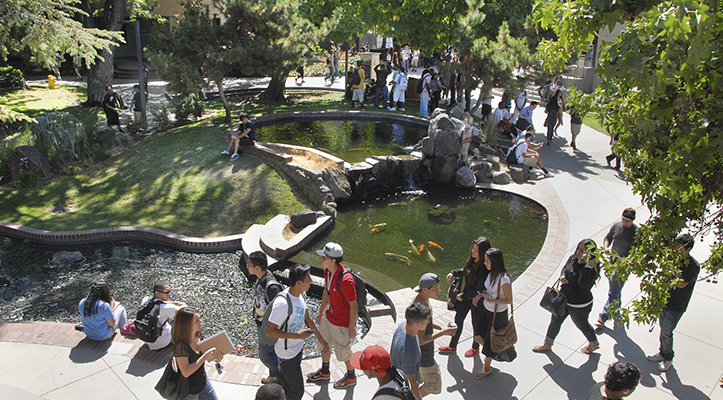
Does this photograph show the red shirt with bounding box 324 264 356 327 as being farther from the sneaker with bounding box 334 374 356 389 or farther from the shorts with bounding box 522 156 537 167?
the shorts with bounding box 522 156 537 167

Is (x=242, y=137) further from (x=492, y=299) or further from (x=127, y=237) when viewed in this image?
(x=492, y=299)

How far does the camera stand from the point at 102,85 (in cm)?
1948

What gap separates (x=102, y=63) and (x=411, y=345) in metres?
19.8

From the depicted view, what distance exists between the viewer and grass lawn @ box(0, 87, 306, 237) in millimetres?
10328

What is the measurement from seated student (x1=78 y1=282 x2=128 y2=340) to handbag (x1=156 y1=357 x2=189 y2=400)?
2273 millimetres

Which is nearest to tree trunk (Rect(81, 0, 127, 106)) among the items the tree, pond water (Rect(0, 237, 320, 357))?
pond water (Rect(0, 237, 320, 357))

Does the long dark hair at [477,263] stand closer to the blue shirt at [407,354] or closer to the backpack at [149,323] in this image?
the blue shirt at [407,354]

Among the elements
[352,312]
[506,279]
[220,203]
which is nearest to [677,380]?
[506,279]

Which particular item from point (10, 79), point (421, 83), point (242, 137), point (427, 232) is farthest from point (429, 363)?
point (10, 79)

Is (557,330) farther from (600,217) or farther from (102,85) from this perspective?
(102,85)

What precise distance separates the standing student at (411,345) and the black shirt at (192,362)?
177 cm

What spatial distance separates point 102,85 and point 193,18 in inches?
253

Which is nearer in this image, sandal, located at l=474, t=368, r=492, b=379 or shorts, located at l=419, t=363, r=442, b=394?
shorts, located at l=419, t=363, r=442, b=394

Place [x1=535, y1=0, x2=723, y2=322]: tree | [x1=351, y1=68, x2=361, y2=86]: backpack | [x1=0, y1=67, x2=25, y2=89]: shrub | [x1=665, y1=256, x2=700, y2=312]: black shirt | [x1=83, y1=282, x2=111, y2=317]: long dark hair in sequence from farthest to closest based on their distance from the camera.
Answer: [x1=0, y1=67, x2=25, y2=89]: shrub < [x1=351, y1=68, x2=361, y2=86]: backpack < [x1=83, y1=282, x2=111, y2=317]: long dark hair < [x1=665, y1=256, x2=700, y2=312]: black shirt < [x1=535, y1=0, x2=723, y2=322]: tree
